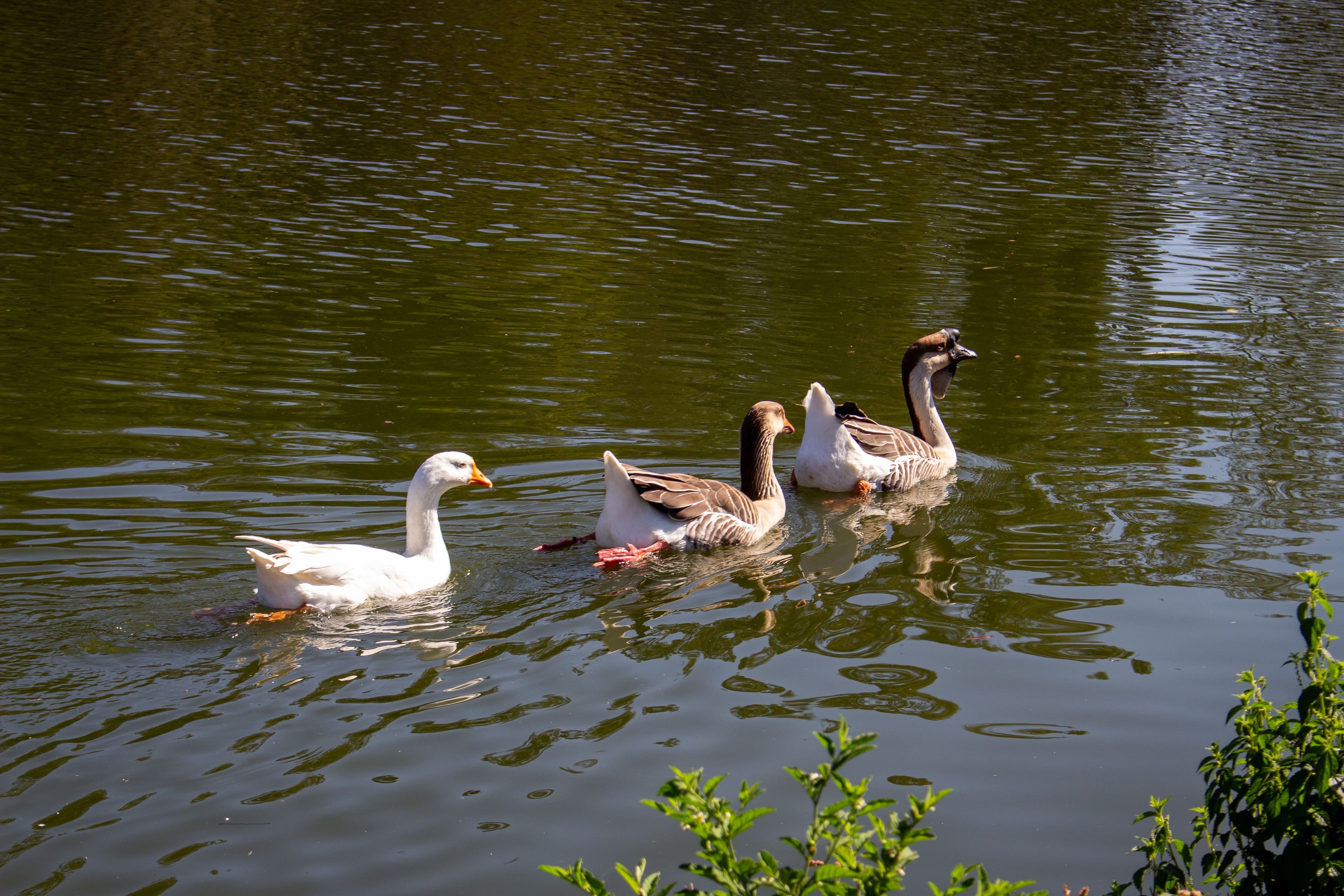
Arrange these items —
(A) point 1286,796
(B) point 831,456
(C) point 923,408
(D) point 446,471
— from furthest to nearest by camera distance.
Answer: (C) point 923,408 → (B) point 831,456 → (D) point 446,471 → (A) point 1286,796

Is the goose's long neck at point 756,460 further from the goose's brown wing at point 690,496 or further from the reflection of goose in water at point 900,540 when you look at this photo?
the reflection of goose in water at point 900,540

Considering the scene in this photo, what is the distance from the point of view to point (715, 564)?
30.0ft

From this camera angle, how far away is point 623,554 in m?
8.80

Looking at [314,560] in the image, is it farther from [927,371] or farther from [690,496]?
[927,371]

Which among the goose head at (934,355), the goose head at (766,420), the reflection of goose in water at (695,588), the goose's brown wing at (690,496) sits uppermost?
the goose head at (934,355)

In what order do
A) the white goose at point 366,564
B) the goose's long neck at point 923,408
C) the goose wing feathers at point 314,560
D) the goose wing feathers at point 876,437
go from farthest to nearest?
the goose's long neck at point 923,408 < the goose wing feathers at point 876,437 < the white goose at point 366,564 < the goose wing feathers at point 314,560

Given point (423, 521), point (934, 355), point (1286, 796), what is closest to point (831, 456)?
point (934, 355)

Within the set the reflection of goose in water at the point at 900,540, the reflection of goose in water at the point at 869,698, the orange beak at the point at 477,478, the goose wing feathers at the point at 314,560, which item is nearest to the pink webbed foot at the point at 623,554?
the orange beak at the point at 477,478

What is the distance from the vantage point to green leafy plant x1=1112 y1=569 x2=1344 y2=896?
13.6 feet

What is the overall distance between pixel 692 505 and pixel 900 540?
180 centimetres

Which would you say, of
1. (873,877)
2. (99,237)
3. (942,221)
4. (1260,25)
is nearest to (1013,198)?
(942,221)

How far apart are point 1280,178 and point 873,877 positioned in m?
24.8

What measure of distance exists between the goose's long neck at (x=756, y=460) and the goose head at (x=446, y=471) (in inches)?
106

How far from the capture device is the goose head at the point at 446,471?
8109mm
